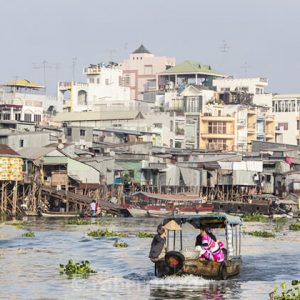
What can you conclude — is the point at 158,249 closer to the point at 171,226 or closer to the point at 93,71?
the point at 171,226

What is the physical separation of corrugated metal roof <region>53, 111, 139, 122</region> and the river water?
5852 centimetres

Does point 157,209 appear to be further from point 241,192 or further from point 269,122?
point 269,122

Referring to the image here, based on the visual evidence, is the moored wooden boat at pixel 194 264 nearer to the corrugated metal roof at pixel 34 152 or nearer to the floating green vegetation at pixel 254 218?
the floating green vegetation at pixel 254 218

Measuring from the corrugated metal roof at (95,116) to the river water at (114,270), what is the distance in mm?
58515

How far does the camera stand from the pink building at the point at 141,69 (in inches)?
5861

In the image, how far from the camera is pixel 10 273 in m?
33.9

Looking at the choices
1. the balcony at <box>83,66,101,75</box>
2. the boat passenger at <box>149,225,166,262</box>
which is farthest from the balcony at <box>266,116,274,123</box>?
the boat passenger at <box>149,225,166,262</box>

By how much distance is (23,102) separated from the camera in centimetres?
11781

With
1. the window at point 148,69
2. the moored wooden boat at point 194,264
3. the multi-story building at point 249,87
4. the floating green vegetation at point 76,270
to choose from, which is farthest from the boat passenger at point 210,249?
the window at point 148,69

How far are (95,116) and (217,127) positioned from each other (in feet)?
47.3

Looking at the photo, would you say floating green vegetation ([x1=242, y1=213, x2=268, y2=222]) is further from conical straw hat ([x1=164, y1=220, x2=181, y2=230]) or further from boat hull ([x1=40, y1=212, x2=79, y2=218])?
conical straw hat ([x1=164, y1=220, x2=181, y2=230])

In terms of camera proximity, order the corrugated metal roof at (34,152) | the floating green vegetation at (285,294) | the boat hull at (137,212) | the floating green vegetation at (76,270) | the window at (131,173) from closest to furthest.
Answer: the floating green vegetation at (285,294) → the floating green vegetation at (76,270) → the boat hull at (137,212) → the corrugated metal roof at (34,152) → the window at (131,173)

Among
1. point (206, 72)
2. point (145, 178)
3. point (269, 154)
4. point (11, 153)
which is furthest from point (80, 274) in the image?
point (206, 72)

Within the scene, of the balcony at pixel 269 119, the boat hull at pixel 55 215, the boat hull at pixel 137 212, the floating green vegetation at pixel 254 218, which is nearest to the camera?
the boat hull at pixel 55 215
